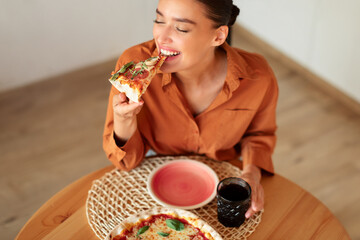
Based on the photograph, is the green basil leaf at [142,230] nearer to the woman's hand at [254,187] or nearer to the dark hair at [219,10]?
the woman's hand at [254,187]

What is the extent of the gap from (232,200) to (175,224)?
20 centimetres

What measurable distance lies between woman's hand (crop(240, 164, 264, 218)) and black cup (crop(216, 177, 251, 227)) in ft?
0.09

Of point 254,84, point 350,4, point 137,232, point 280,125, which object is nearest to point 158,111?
point 254,84

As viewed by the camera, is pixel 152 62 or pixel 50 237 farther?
pixel 152 62

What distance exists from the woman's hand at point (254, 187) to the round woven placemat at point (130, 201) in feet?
0.10

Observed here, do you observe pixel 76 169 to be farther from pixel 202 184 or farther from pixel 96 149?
pixel 202 184

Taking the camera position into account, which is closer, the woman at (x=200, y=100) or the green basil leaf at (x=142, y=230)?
the green basil leaf at (x=142, y=230)

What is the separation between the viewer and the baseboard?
3359 millimetres

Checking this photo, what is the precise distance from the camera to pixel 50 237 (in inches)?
53.1

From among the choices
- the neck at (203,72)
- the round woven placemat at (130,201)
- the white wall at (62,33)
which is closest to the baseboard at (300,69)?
the white wall at (62,33)

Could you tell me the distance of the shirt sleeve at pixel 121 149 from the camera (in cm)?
152

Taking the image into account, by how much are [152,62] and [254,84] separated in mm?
431

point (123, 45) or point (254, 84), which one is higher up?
point (254, 84)

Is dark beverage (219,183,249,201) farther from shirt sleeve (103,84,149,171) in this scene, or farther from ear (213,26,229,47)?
ear (213,26,229,47)
